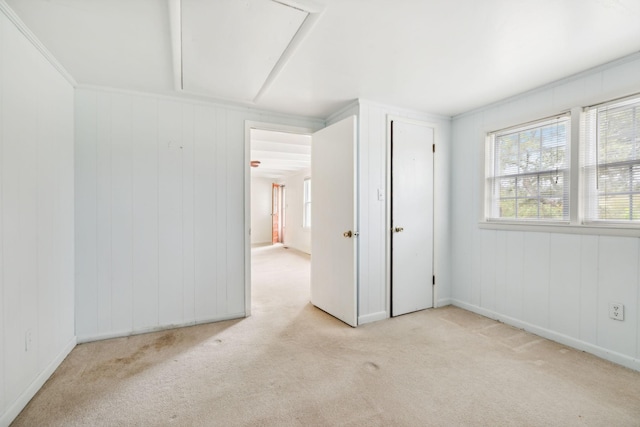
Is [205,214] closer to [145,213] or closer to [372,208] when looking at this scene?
[145,213]

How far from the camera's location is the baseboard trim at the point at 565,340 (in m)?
2.12

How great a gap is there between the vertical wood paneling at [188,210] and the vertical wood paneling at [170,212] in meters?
0.03

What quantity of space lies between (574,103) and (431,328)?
2310mm

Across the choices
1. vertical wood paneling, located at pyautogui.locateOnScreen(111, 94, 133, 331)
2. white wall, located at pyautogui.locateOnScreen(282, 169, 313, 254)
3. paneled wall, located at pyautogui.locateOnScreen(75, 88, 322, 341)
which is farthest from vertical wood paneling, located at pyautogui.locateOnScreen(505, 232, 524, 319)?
white wall, located at pyautogui.locateOnScreen(282, 169, 313, 254)

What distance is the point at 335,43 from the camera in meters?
1.90

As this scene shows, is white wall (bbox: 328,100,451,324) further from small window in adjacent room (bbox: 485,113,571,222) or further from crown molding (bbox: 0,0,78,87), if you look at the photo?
crown molding (bbox: 0,0,78,87)

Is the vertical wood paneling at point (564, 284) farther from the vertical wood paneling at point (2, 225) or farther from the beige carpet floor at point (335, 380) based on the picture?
the vertical wood paneling at point (2, 225)

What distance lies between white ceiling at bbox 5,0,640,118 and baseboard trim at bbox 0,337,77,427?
2147mm

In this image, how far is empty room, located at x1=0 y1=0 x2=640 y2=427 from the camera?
5.44 feet

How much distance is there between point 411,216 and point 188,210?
2.36 meters

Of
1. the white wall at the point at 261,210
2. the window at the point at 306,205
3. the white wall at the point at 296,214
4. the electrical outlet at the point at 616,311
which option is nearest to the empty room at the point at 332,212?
the electrical outlet at the point at 616,311

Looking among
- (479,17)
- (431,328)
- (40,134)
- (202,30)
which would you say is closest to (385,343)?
(431,328)

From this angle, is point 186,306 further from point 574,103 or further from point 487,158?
point 574,103

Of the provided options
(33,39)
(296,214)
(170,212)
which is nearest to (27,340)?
(170,212)
